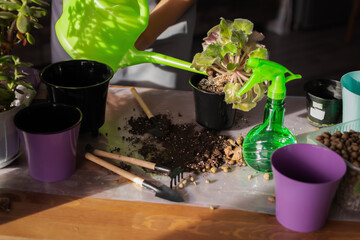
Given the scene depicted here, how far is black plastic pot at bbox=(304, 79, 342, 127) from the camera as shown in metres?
0.94

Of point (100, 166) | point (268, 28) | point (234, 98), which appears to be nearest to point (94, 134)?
point (100, 166)

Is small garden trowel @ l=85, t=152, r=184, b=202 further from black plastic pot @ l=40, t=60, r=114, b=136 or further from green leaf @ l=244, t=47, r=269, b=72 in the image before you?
green leaf @ l=244, t=47, r=269, b=72

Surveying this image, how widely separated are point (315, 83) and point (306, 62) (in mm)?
1903

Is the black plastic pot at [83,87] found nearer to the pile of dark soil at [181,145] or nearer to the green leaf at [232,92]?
the pile of dark soil at [181,145]

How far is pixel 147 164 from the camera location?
32.8 inches

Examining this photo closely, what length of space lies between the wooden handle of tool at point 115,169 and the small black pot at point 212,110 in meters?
0.24

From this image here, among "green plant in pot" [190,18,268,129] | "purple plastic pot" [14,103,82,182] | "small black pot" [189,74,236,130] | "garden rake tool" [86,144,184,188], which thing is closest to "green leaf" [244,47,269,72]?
"green plant in pot" [190,18,268,129]

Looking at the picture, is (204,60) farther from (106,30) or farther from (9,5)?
(9,5)

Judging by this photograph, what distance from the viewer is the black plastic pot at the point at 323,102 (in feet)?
3.09

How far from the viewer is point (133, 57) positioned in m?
1.02

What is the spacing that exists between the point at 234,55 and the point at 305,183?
0.32 meters

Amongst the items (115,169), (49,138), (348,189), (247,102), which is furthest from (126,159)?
(348,189)

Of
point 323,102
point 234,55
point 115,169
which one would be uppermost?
point 234,55

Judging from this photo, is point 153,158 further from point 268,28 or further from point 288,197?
point 268,28
